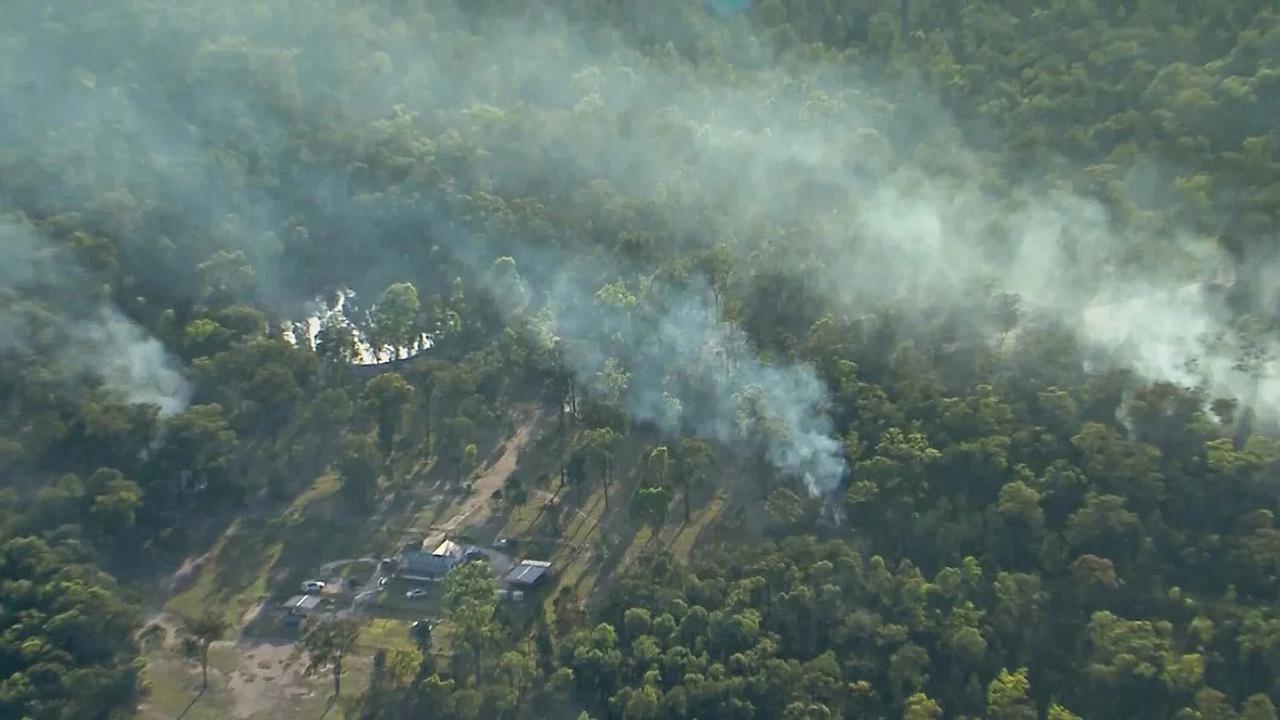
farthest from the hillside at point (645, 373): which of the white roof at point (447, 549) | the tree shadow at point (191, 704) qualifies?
the tree shadow at point (191, 704)

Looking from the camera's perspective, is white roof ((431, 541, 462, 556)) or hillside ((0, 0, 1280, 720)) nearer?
hillside ((0, 0, 1280, 720))

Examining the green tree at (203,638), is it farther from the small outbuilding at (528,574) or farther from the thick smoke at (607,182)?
the thick smoke at (607,182)

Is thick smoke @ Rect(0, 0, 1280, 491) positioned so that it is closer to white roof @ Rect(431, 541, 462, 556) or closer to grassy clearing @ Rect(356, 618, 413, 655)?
white roof @ Rect(431, 541, 462, 556)

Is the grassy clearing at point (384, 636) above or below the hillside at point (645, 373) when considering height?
below

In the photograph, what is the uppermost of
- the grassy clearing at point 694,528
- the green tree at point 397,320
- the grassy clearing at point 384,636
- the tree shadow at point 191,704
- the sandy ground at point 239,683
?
the green tree at point 397,320

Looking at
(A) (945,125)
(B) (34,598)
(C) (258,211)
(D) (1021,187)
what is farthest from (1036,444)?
(C) (258,211)

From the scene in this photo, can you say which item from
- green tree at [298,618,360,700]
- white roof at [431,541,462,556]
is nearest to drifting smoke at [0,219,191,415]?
white roof at [431,541,462,556]
